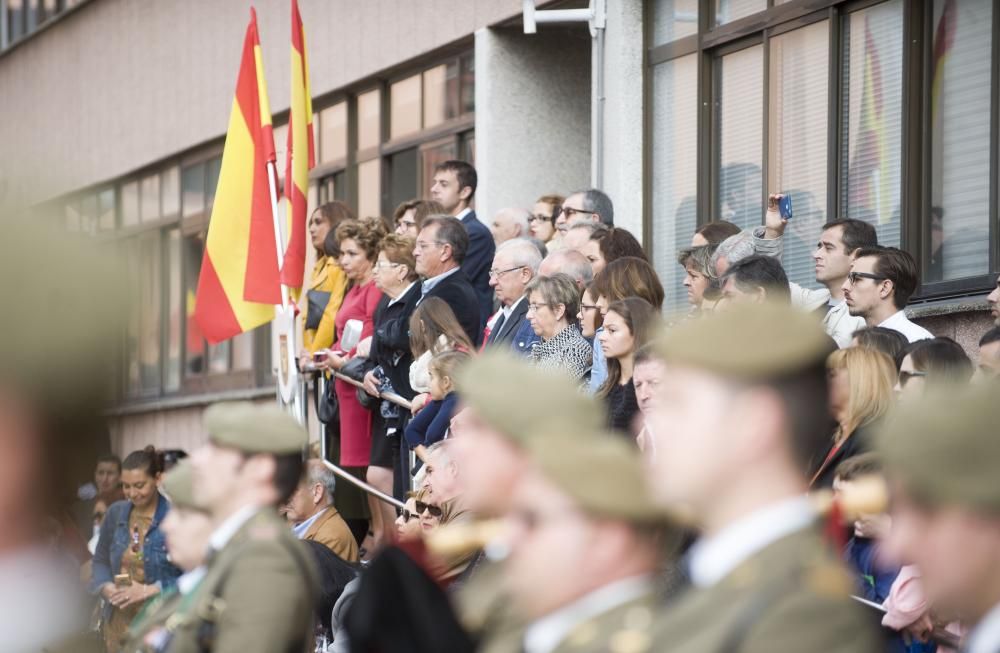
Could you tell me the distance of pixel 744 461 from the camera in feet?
7.23

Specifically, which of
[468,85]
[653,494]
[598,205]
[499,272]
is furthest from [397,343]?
[653,494]

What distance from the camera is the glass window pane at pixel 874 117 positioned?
9.72 m

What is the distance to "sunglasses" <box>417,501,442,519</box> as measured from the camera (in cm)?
684

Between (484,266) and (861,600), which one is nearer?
(861,600)

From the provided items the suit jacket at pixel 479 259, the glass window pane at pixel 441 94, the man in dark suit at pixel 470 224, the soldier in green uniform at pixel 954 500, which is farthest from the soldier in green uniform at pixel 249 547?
the glass window pane at pixel 441 94

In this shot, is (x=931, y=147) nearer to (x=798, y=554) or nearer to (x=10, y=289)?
(x=798, y=554)

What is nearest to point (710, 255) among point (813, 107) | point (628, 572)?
point (813, 107)

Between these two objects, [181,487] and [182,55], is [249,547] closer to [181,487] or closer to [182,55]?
[181,487]

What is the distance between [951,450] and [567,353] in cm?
560

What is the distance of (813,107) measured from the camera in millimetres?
10523

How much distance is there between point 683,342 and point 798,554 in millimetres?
333

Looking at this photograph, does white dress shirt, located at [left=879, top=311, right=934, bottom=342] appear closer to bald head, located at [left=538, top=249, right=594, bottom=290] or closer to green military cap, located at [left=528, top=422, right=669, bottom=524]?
bald head, located at [left=538, top=249, right=594, bottom=290]

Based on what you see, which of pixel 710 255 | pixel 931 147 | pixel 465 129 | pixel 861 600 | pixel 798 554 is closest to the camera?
pixel 798 554

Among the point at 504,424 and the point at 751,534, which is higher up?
the point at 504,424
